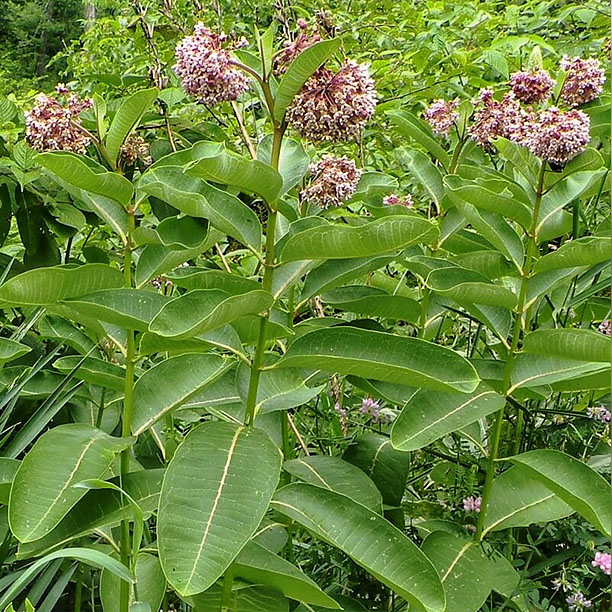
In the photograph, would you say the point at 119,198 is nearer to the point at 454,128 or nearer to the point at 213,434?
the point at 213,434

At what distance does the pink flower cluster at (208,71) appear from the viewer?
110cm

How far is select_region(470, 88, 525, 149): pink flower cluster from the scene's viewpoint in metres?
1.25

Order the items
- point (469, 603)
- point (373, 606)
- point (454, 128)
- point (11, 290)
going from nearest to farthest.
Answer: point (11, 290) < point (469, 603) < point (373, 606) < point (454, 128)

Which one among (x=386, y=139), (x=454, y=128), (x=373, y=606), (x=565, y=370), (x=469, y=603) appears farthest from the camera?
(x=386, y=139)

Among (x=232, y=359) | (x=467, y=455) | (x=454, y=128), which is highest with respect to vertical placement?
(x=454, y=128)

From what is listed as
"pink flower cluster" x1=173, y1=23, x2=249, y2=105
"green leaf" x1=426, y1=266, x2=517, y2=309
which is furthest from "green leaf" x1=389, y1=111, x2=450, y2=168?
"pink flower cluster" x1=173, y1=23, x2=249, y2=105

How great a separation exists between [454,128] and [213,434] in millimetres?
835

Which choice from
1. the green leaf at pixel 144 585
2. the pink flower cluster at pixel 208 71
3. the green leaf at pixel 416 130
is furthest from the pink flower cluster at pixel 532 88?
the green leaf at pixel 144 585

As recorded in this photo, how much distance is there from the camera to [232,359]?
47.9 inches

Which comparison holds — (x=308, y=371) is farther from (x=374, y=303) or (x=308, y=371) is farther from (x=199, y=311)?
(x=199, y=311)

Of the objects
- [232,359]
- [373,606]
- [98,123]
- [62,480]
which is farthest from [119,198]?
[373,606]

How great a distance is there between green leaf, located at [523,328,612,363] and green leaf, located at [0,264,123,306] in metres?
0.60

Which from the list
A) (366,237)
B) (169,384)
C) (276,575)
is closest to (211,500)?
(276,575)

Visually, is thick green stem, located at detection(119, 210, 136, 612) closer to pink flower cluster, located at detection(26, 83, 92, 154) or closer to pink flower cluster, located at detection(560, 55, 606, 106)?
pink flower cluster, located at detection(26, 83, 92, 154)
